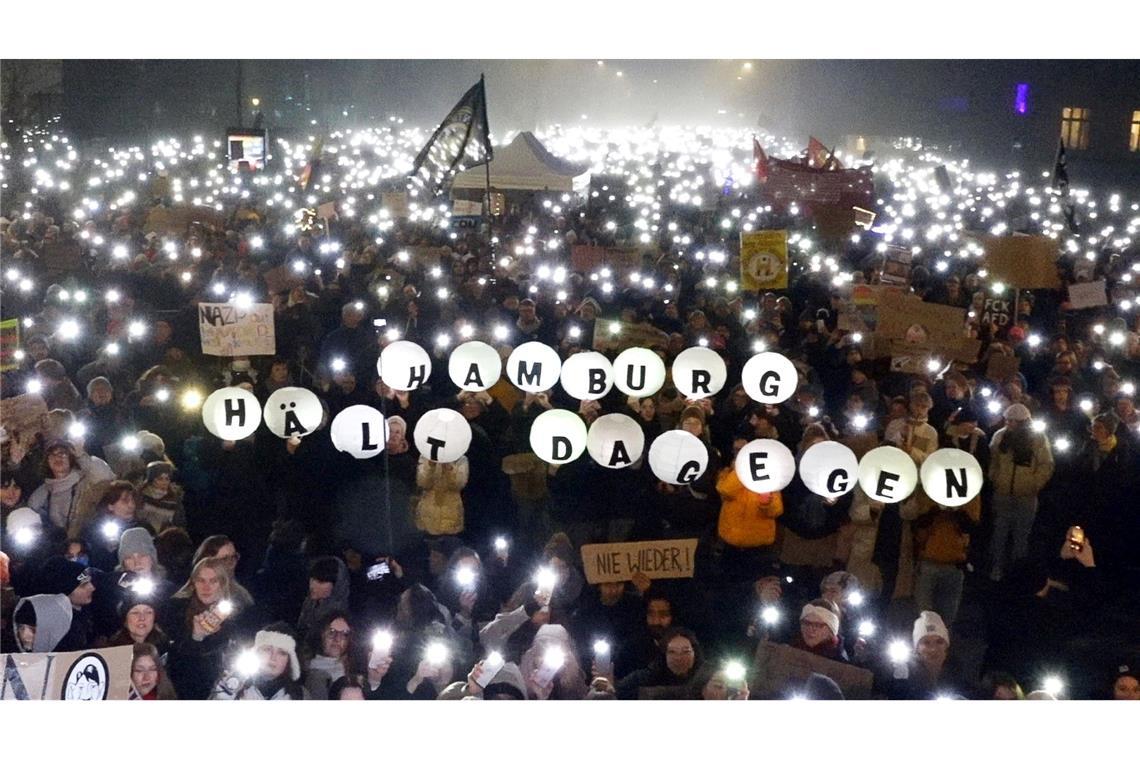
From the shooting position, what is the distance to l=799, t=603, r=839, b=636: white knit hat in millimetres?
6414

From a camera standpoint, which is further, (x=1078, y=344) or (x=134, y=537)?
(x=1078, y=344)

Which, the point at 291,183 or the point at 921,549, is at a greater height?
the point at 291,183

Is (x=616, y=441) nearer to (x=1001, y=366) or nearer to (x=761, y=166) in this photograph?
(x=1001, y=366)

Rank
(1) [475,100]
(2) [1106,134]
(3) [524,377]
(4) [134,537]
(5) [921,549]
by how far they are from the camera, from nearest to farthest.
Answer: (4) [134,537], (5) [921,549], (3) [524,377], (1) [475,100], (2) [1106,134]

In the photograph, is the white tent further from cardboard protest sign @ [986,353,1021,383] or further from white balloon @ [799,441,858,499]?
white balloon @ [799,441,858,499]

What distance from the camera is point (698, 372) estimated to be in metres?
9.67

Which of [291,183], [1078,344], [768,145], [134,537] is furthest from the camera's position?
[768,145]

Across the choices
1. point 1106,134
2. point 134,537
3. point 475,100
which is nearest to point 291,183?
point 475,100

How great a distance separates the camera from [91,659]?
5.61m

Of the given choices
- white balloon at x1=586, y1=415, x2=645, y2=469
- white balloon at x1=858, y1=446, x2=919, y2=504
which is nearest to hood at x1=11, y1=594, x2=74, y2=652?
white balloon at x1=586, y1=415, x2=645, y2=469

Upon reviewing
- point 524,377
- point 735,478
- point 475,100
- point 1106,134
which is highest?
point 1106,134

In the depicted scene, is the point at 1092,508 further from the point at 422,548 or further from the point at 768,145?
the point at 768,145

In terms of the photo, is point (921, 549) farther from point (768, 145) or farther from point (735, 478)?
point (768, 145)

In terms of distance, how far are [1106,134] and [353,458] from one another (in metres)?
42.1
